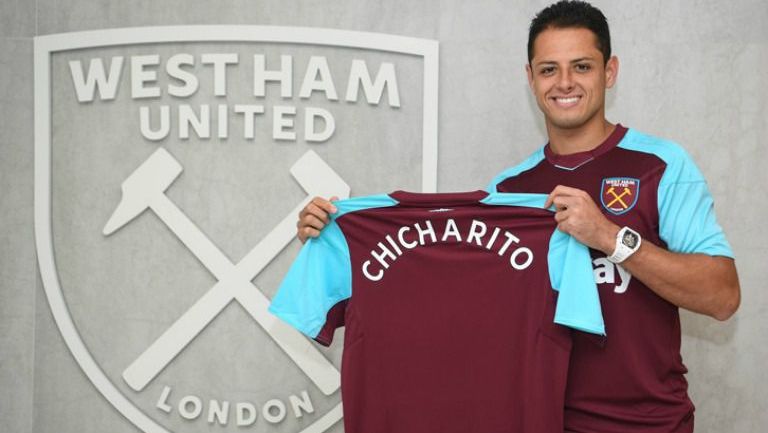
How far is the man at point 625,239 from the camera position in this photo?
65.3 inches

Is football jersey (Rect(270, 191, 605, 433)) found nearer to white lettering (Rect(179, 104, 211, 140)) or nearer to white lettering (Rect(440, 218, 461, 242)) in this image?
white lettering (Rect(440, 218, 461, 242))

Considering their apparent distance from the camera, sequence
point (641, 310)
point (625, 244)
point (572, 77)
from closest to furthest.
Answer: point (625, 244) → point (641, 310) → point (572, 77)

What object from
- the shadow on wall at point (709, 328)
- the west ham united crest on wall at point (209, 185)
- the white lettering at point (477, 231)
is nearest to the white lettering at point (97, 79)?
the west ham united crest on wall at point (209, 185)

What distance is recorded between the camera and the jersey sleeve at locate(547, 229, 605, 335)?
166cm

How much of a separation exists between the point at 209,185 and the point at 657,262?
1601 millimetres

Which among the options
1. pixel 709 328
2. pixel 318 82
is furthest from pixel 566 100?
pixel 709 328

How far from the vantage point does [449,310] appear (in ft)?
6.10

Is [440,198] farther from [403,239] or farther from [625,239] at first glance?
[625,239]

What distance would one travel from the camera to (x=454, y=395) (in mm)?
1837

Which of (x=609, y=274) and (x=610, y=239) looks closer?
(x=610, y=239)

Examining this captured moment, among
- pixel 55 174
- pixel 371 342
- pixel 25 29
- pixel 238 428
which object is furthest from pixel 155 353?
pixel 25 29

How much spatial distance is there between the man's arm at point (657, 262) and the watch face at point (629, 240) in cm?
2

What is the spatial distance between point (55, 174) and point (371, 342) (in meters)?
1.49

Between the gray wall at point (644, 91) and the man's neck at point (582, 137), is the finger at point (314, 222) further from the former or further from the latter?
the gray wall at point (644, 91)
